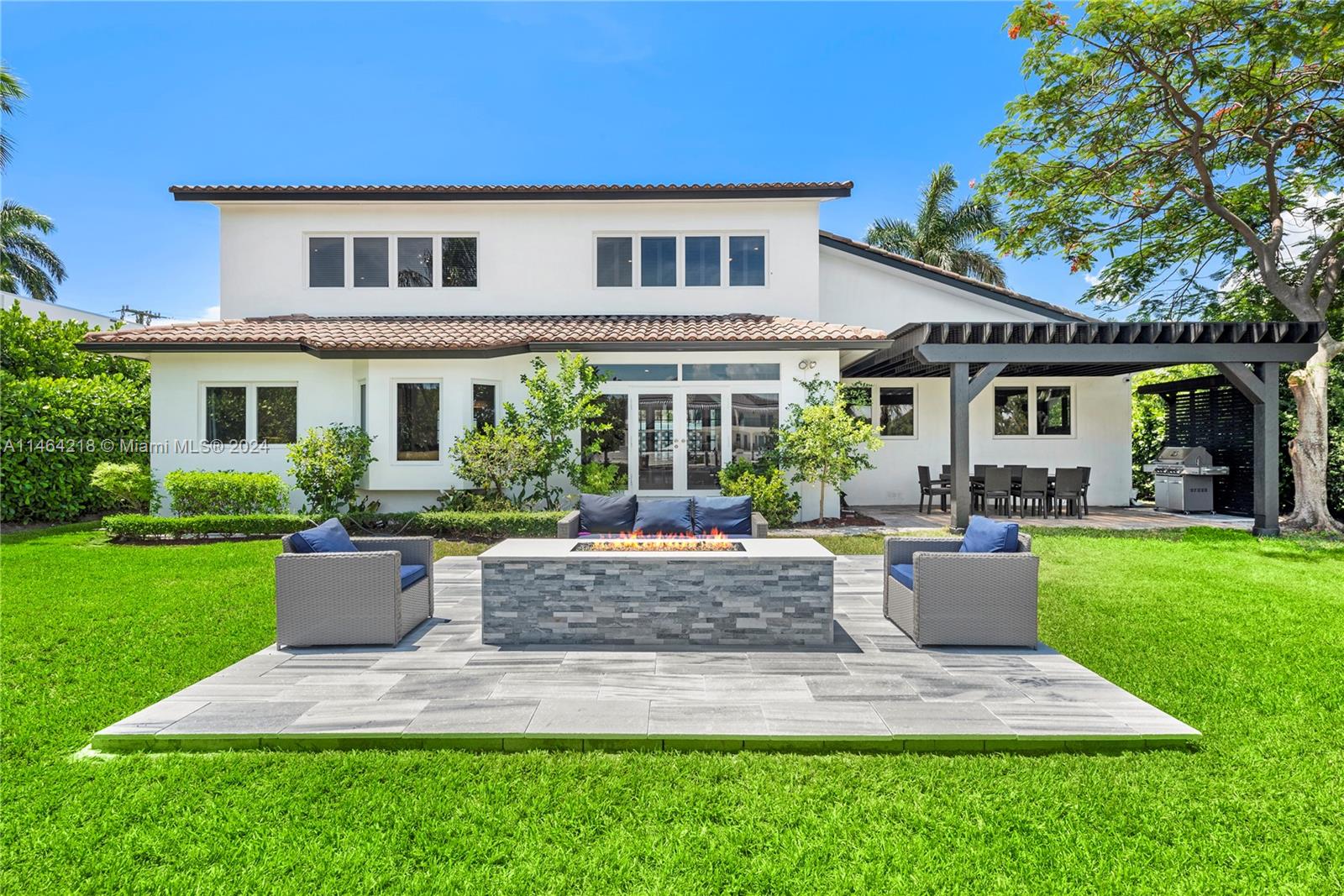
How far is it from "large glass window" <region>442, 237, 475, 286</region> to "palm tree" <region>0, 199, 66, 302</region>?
90.2 ft

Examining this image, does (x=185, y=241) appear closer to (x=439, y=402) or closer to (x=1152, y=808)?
(x=439, y=402)

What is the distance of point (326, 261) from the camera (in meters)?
15.2

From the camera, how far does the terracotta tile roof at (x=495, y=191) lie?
14430mm

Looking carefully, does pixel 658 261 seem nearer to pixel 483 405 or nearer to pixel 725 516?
pixel 483 405

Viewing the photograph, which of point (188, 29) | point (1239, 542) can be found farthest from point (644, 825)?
point (188, 29)

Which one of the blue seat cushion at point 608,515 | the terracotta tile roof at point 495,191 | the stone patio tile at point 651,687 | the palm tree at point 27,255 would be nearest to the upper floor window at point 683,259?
the terracotta tile roof at point 495,191

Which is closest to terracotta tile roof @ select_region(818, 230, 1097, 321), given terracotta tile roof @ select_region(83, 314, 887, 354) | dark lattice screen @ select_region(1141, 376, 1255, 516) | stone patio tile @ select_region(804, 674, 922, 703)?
terracotta tile roof @ select_region(83, 314, 887, 354)

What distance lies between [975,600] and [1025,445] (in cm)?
1238

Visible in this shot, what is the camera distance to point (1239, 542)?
11.2 meters

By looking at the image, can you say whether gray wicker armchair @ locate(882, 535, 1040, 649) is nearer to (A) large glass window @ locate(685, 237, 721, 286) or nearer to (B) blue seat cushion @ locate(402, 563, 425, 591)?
(B) blue seat cushion @ locate(402, 563, 425, 591)

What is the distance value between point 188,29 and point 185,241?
20.4ft

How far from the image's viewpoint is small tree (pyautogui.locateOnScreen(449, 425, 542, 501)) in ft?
39.2

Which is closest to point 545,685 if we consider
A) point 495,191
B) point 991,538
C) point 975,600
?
point 975,600

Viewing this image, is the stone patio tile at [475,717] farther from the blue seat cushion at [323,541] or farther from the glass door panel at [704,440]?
the glass door panel at [704,440]
